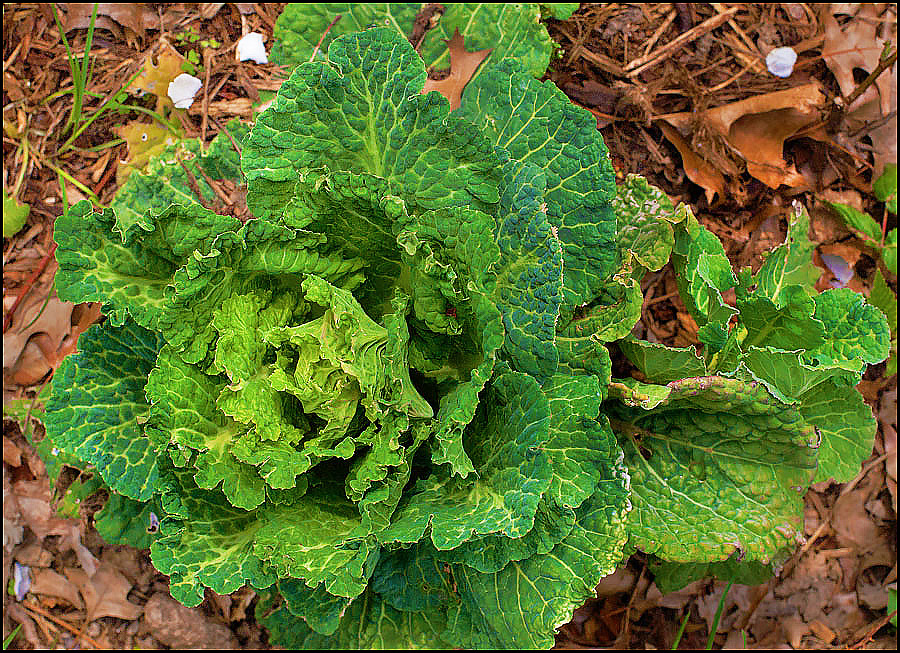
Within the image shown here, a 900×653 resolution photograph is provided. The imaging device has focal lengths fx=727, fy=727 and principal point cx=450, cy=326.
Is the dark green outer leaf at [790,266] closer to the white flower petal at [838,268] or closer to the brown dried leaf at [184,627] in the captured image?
the white flower petal at [838,268]

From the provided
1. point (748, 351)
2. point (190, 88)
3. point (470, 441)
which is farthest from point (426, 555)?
point (190, 88)

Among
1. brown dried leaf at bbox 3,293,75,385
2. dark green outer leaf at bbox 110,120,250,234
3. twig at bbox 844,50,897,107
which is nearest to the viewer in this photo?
dark green outer leaf at bbox 110,120,250,234

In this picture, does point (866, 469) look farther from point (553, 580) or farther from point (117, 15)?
point (117, 15)

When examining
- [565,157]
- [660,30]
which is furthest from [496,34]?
[660,30]

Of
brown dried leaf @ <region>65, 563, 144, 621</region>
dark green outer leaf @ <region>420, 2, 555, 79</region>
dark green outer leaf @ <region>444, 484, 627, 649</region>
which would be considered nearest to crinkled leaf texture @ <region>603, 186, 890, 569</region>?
dark green outer leaf @ <region>444, 484, 627, 649</region>

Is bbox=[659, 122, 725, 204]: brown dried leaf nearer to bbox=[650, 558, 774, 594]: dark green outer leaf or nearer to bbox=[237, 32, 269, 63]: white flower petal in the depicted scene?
bbox=[650, 558, 774, 594]: dark green outer leaf

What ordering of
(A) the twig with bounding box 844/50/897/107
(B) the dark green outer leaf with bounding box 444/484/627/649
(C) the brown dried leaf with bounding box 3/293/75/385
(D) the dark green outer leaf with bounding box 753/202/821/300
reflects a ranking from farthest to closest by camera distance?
1. (C) the brown dried leaf with bounding box 3/293/75/385
2. (A) the twig with bounding box 844/50/897/107
3. (D) the dark green outer leaf with bounding box 753/202/821/300
4. (B) the dark green outer leaf with bounding box 444/484/627/649

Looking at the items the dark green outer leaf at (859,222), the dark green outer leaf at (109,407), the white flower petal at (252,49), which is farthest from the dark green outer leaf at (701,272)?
the white flower petal at (252,49)
